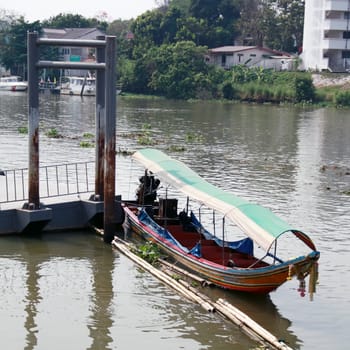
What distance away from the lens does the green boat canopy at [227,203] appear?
1695 cm

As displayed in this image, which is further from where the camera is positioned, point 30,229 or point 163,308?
point 30,229

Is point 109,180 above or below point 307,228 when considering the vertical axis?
above

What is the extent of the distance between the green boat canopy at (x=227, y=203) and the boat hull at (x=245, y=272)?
67 centimetres

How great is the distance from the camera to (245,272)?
57.2 ft

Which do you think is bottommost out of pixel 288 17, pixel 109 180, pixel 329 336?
pixel 329 336

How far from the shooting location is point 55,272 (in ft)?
65.4

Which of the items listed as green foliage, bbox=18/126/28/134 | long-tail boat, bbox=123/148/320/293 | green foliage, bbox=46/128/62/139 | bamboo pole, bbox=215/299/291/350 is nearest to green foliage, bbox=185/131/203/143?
green foliage, bbox=46/128/62/139

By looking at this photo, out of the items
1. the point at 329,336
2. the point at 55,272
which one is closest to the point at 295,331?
the point at 329,336

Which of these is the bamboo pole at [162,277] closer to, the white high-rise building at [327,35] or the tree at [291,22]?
the white high-rise building at [327,35]

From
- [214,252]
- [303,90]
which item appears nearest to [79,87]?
[303,90]

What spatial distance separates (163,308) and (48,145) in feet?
92.6

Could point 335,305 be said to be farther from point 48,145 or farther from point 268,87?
point 268,87

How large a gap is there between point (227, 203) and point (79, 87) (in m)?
81.2

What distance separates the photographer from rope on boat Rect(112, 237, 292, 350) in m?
15.3
